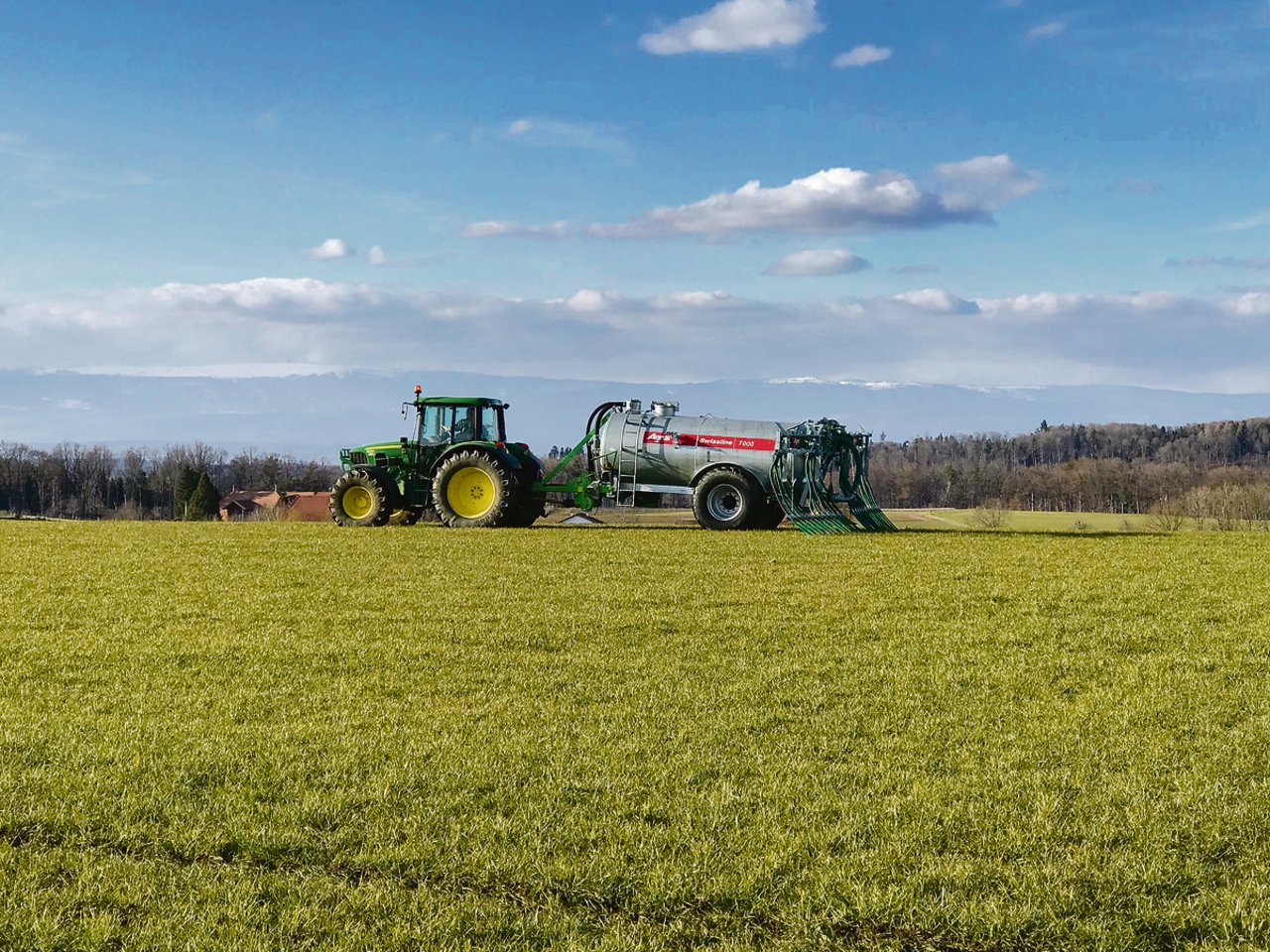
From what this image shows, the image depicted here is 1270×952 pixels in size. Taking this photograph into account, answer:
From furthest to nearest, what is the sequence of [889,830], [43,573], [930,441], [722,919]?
1. [930,441]
2. [43,573]
3. [889,830]
4. [722,919]

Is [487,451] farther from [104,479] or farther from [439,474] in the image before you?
[104,479]

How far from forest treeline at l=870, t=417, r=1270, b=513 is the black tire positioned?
15.6 feet

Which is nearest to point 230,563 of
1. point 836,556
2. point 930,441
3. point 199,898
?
point 836,556

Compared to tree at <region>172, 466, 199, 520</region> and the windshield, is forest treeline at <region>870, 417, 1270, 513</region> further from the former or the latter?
tree at <region>172, 466, 199, 520</region>

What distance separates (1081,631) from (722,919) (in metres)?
6.72

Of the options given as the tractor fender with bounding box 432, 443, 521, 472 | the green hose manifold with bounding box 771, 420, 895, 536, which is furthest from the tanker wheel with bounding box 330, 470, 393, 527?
the green hose manifold with bounding box 771, 420, 895, 536

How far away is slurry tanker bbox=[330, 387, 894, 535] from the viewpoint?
19266 mm

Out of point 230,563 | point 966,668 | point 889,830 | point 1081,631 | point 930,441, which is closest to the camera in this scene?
point 889,830

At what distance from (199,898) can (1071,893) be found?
3411 millimetres

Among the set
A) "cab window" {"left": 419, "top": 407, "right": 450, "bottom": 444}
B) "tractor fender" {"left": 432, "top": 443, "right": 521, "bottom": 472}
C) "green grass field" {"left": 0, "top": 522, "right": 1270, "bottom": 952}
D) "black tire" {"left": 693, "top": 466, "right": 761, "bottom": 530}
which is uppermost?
"cab window" {"left": 419, "top": 407, "right": 450, "bottom": 444}

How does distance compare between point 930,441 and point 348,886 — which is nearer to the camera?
point 348,886

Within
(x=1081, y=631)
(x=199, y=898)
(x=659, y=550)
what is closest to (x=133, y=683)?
(x=199, y=898)

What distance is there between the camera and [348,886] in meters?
4.36

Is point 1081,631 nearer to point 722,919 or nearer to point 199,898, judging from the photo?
point 722,919
